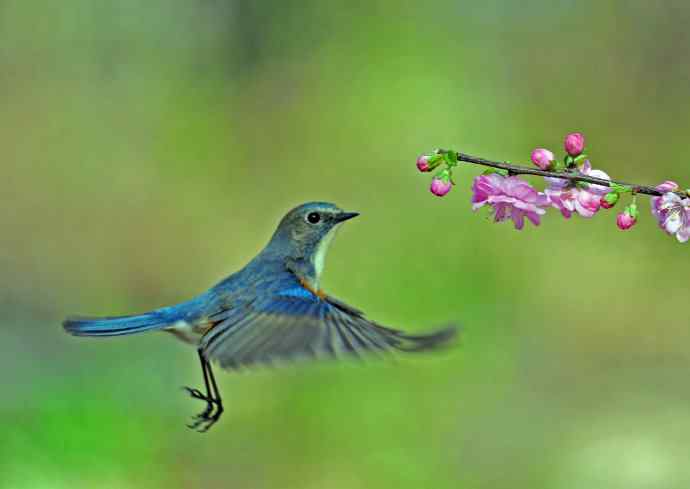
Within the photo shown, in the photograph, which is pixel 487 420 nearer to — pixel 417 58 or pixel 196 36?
pixel 417 58

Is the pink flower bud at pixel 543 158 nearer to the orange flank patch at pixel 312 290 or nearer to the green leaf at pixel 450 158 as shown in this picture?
the green leaf at pixel 450 158

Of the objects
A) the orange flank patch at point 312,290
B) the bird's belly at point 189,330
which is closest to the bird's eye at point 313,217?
the orange flank patch at point 312,290

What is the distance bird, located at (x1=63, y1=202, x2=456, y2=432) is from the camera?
7.73 ft

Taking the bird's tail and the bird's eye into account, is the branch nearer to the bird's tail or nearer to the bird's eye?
the bird's eye

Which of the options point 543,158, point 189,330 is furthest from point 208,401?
point 543,158

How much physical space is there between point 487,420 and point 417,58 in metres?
3.43

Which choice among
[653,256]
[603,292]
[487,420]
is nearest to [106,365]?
[487,420]

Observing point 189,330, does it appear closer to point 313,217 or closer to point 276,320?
point 276,320

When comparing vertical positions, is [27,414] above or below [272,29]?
below

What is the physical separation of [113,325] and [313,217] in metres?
0.72

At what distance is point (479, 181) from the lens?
→ 102 inches

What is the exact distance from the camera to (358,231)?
743cm

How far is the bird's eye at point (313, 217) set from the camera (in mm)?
3206

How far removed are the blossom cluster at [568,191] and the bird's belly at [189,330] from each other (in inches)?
36.0
